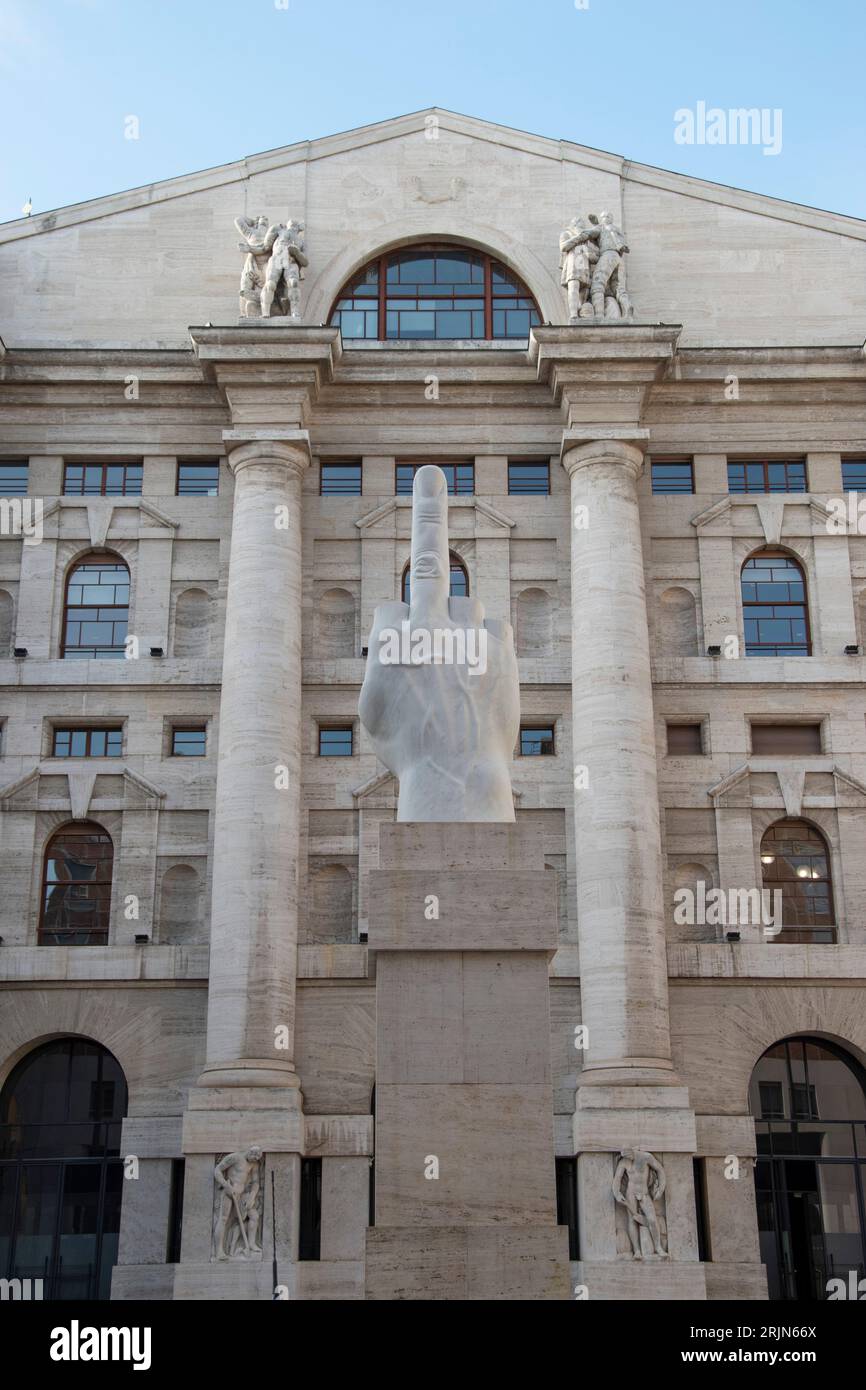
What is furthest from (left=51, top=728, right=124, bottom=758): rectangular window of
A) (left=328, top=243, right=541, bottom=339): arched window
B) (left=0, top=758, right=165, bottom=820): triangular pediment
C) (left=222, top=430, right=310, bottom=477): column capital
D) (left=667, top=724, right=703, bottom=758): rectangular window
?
(left=667, top=724, right=703, bottom=758): rectangular window

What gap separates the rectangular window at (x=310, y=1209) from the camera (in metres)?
34.8

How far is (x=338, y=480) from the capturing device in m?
41.5

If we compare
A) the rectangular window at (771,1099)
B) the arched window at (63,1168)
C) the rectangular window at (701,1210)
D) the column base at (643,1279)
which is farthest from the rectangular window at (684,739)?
the arched window at (63,1168)

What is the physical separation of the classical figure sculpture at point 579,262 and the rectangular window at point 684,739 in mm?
9782

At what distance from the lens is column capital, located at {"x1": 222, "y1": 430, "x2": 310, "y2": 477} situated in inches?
1555

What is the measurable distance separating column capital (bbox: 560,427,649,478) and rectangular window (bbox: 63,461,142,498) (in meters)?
10.3

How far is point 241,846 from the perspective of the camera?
3653 centimetres

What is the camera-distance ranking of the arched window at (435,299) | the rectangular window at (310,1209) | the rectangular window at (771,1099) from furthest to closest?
the arched window at (435,299)
the rectangular window at (771,1099)
the rectangular window at (310,1209)

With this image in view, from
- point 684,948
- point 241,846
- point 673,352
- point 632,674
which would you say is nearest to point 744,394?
point 673,352

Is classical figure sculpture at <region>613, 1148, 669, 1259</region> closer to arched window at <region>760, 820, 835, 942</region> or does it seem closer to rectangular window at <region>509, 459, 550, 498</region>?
arched window at <region>760, 820, 835, 942</region>

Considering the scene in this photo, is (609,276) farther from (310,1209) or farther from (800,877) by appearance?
(310,1209)

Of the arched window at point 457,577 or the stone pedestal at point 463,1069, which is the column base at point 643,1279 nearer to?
the arched window at point 457,577
